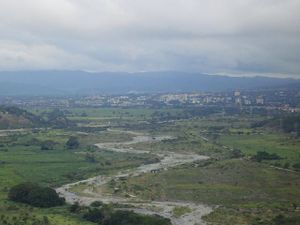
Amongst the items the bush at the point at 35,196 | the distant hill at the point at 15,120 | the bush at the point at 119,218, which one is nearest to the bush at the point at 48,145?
the distant hill at the point at 15,120

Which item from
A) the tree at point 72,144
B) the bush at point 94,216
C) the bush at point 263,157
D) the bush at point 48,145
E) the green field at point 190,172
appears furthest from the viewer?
the tree at point 72,144

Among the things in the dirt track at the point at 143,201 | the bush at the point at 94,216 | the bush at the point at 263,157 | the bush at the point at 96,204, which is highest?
the bush at the point at 263,157

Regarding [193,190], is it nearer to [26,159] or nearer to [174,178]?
[174,178]

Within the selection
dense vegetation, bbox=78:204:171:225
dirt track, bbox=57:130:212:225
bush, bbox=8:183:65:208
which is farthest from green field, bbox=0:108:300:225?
bush, bbox=8:183:65:208

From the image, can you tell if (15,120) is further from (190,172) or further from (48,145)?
(190,172)

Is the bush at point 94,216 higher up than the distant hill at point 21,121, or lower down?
lower down

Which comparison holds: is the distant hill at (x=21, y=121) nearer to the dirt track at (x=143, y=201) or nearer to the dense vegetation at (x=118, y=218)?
the dirt track at (x=143, y=201)

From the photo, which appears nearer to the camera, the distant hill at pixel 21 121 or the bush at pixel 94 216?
the bush at pixel 94 216

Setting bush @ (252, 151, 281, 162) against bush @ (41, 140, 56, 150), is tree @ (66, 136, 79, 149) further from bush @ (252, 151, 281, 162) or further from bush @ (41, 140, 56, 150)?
bush @ (252, 151, 281, 162)

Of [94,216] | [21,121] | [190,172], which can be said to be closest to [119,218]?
[94,216]
